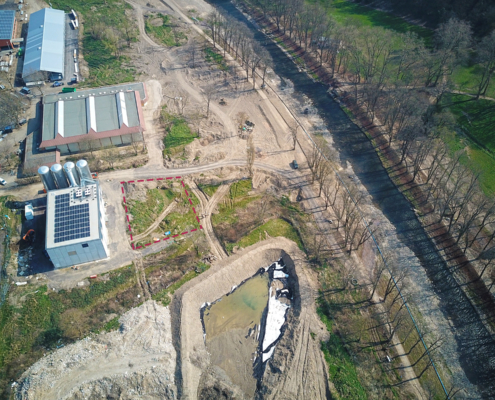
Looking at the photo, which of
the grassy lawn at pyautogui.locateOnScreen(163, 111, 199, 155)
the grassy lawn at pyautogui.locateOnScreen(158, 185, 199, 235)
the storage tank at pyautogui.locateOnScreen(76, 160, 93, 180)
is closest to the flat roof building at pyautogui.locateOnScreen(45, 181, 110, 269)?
the storage tank at pyautogui.locateOnScreen(76, 160, 93, 180)

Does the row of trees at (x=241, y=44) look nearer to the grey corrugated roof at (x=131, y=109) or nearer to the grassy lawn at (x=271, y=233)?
the grey corrugated roof at (x=131, y=109)

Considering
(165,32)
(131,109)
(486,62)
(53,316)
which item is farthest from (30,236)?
(486,62)

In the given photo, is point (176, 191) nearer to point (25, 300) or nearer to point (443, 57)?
point (25, 300)

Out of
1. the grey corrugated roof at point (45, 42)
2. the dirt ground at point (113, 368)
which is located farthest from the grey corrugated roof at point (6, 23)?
the dirt ground at point (113, 368)

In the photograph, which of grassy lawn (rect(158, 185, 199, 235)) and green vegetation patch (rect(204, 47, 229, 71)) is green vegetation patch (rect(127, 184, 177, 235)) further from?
green vegetation patch (rect(204, 47, 229, 71))

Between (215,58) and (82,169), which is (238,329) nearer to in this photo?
(82,169)
